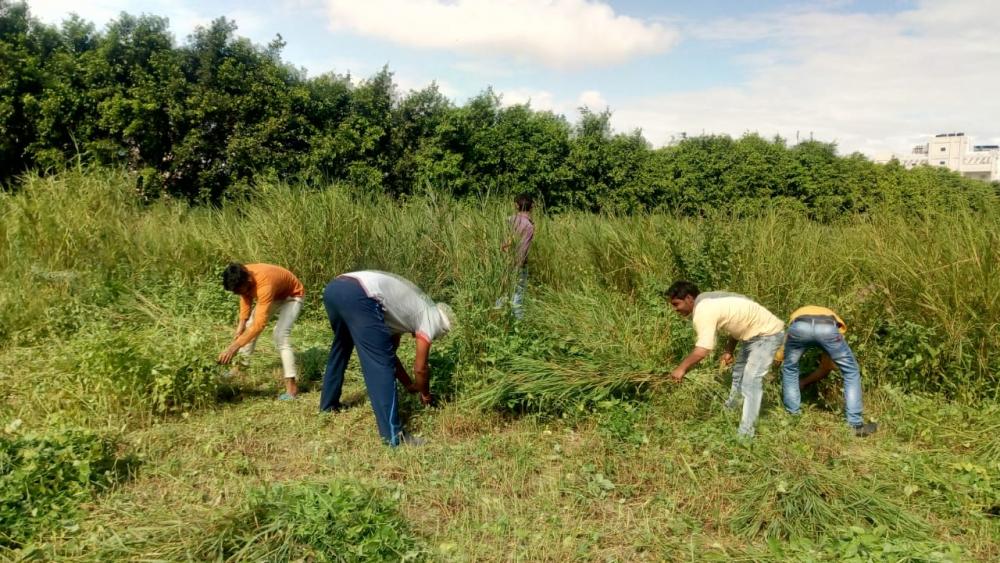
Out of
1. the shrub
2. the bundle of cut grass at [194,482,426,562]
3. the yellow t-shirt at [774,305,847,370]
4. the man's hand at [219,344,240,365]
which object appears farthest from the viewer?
the man's hand at [219,344,240,365]

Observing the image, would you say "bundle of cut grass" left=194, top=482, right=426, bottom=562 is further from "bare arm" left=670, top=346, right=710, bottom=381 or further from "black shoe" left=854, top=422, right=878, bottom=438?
"black shoe" left=854, top=422, right=878, bottom=438

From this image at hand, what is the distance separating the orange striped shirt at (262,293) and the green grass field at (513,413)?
41cm

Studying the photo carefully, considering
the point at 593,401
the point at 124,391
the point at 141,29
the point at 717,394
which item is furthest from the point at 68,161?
the point at 717,394

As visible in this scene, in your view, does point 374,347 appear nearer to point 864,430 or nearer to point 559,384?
point 559,384

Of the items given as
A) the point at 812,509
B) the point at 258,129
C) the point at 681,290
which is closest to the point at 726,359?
the point at 681,290

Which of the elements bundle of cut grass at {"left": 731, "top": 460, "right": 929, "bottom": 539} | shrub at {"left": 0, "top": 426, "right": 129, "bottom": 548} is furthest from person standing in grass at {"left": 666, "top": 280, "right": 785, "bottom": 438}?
shrub at {"left": 0, "top": 426, "right": 129, "bottom": 548}

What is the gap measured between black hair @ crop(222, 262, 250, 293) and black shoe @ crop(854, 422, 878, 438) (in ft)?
15.8

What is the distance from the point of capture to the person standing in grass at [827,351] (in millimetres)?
4867

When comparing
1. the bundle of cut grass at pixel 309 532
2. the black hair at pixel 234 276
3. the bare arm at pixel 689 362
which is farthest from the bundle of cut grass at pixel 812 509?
the black hair at pixel 234 276

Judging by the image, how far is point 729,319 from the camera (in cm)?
464

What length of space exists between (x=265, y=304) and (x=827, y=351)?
14.5ft

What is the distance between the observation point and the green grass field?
3205 mm

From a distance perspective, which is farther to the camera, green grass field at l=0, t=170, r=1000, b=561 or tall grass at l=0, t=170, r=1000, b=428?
tall grass at l=0, t=170, r=1000, b=428

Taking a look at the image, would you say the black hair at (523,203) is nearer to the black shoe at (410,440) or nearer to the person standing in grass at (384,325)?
the person standing in grass at (384,325)
